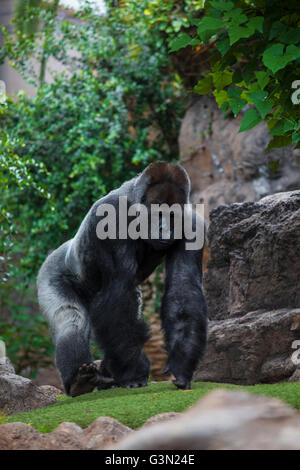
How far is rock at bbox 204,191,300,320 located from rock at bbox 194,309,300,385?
119 millimetres

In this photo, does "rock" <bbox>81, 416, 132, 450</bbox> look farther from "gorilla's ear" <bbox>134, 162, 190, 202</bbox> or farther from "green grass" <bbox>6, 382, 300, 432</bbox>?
"gorilla's ear" <bbox>134, 162, 190, 202</bbox>

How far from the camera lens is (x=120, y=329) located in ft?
9.91

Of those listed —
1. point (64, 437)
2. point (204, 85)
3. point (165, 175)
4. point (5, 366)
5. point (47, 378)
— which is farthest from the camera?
point (47, 378)

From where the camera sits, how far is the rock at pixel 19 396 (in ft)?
10.1

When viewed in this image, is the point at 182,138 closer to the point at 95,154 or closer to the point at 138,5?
the point at 95,154

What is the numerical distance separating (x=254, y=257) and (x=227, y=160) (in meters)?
2.94

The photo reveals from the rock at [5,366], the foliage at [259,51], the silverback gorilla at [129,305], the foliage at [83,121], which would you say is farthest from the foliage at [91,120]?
the foliage at [259,51]

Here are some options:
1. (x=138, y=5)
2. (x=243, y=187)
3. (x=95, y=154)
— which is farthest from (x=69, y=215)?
(x=138, y=5)

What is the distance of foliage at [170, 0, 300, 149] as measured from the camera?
1925mm

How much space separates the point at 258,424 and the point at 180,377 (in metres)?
1.82

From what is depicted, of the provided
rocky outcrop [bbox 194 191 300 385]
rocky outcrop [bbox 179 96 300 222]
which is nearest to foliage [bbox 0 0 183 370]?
rocky outcrop [bbox 179 96 300 222]

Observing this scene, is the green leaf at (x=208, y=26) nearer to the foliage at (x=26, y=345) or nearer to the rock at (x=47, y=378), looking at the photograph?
the foliage at (x=26, y=345)

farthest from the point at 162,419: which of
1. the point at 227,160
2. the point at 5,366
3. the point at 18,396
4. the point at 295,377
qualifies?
the point at 227,160

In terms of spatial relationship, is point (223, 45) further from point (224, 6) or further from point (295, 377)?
point (295, 377)
